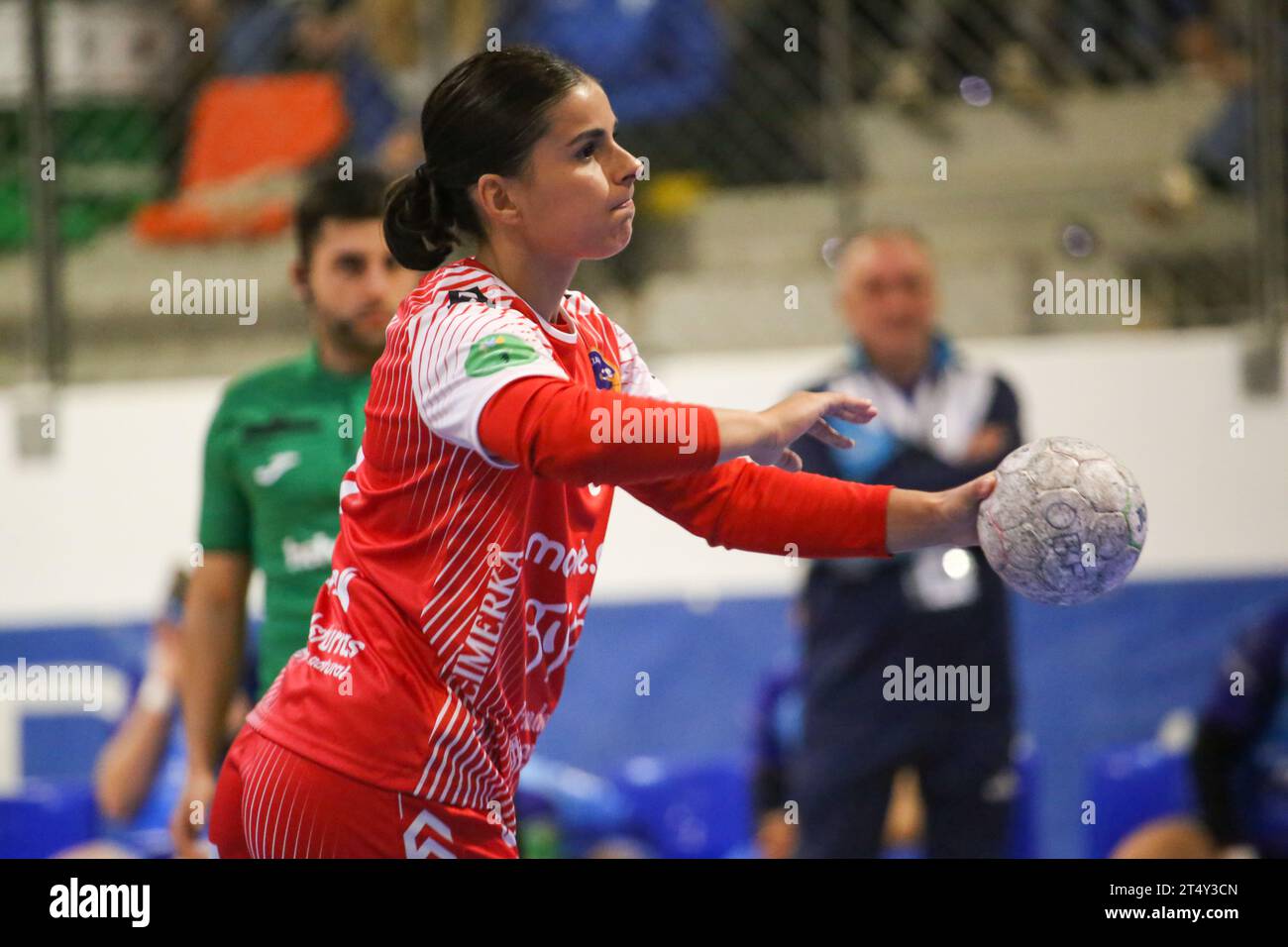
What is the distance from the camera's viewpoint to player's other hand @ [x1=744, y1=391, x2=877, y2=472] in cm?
246

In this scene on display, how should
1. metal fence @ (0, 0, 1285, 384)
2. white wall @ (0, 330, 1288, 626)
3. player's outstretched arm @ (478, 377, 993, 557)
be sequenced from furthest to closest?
metal fence @ (0, 0, 1285, 384) < white wall @ (0, 330, 1288, 626) < player's outstretched arm @ (478, 377, 993, 557)

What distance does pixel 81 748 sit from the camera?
5668 mm

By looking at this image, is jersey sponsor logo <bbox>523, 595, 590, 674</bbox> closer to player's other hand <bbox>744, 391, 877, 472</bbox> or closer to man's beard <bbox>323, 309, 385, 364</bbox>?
player's other hand <bbox>744, 391, 877, 472</bbox>

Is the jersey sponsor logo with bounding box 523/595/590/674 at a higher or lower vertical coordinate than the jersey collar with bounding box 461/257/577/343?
lower

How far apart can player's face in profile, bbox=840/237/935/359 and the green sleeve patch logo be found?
2830mm

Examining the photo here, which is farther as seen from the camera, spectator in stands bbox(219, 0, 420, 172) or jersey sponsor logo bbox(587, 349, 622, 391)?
spectator in stands bbox(219, 0, 420, 172)

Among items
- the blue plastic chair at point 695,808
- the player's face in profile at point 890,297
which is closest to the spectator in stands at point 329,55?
the player's face in profile at point 890,297

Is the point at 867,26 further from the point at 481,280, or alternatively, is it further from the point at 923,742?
the point at 481,280

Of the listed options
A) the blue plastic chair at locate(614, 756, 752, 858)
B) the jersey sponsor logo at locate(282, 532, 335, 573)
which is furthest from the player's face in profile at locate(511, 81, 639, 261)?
the blue plastic chair at locate(614, 756, 752, 858)

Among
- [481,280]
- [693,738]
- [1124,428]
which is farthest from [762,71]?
[481,280]

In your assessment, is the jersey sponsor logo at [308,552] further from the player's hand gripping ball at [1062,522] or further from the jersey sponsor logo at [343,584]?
the player's hand gripping ball at [1062,522]

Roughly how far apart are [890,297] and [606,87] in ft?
5.00

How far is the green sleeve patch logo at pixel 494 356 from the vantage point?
2.38 metres

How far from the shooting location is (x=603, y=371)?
2715 millimetres
